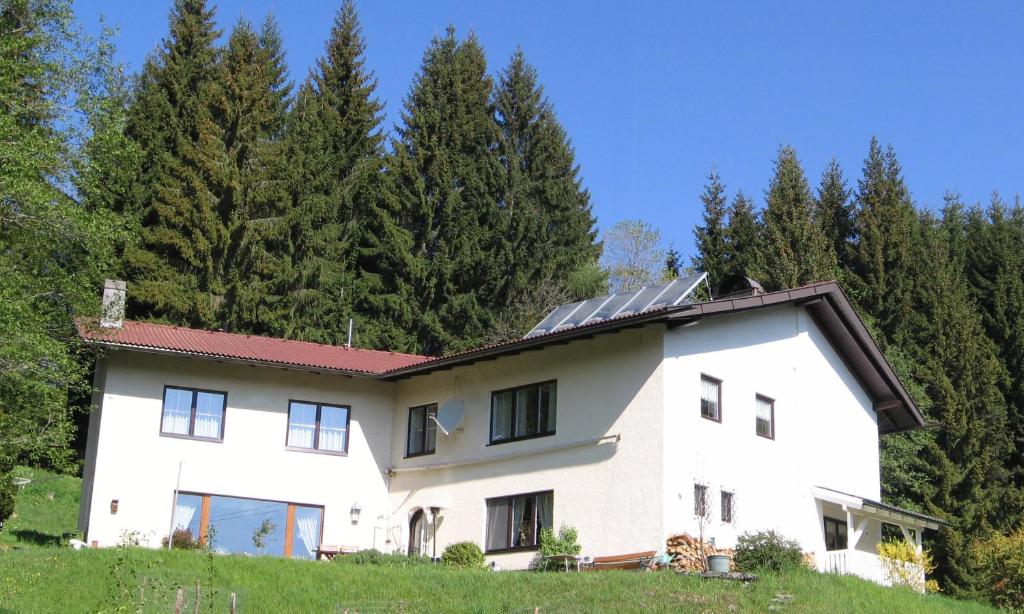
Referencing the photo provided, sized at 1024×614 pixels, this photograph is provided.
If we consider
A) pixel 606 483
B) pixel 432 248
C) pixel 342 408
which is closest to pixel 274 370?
pixel 342 408

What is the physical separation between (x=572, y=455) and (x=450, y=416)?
390cm

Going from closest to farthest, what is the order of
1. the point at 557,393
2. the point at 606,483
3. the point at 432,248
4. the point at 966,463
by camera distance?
1. the point at 606,483
2. the point at 557,393
3. the point at 966,463
4. the point at 432,248

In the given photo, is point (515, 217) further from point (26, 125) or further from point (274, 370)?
point (26, 125)

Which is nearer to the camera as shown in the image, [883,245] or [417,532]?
[417,532]

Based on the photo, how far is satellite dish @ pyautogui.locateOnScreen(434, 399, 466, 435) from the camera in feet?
92.0

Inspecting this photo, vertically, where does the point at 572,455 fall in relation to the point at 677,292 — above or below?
below

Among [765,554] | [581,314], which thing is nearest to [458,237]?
[581,314]

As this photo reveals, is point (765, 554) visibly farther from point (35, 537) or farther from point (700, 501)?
point (35, 537)

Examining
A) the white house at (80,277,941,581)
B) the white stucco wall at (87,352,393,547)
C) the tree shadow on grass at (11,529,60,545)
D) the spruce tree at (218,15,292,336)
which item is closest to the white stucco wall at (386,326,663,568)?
the white house at (80,277,941,581)

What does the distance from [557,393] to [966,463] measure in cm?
1767

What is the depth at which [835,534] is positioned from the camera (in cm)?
2805

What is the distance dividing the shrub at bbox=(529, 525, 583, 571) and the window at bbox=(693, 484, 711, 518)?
256 cm

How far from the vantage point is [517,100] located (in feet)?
165

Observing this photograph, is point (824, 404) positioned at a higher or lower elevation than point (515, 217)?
lower
